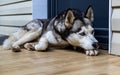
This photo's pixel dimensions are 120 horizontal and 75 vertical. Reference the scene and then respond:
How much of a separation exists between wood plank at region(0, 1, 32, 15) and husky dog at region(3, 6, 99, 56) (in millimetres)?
810

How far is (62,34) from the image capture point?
2.26 metres

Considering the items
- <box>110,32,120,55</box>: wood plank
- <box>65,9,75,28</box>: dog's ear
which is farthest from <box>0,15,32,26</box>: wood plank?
<box>110,32,120,55</box>: wood plank

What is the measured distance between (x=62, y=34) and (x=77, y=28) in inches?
8.0

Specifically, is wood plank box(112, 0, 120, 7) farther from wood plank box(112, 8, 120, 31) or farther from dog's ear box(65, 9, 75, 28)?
dog's ear box(65, 9, 75, 28)

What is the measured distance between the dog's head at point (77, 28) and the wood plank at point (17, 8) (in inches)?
46.5

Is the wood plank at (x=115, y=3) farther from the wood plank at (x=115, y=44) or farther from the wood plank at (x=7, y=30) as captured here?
the wood plank at (x=7, y=30)

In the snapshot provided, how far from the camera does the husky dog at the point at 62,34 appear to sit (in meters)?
2.05

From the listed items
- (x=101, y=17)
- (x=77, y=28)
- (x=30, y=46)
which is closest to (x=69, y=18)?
(x=77, y=28)

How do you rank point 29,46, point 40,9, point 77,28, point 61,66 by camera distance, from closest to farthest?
point 61,66 → point 77,28 → point 29,46 → point 40,9

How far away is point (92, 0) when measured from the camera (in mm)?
2459

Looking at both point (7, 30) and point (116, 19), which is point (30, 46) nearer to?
point (116, 19)

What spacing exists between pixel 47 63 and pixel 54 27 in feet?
2.61

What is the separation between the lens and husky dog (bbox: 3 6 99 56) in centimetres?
205

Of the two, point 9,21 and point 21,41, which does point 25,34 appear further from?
point 9,21
